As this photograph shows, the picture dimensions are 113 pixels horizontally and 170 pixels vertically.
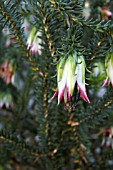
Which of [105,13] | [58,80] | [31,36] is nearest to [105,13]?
[105,13]

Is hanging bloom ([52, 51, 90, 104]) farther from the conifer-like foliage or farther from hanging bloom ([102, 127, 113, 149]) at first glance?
hanging bloom ([102, 127, 113, 149])

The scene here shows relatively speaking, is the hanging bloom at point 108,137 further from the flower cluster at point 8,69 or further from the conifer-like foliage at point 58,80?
the flower cluster at point 8,69

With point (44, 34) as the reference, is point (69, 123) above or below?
below

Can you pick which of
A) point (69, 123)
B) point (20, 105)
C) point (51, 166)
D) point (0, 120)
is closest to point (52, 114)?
point (69, 123)

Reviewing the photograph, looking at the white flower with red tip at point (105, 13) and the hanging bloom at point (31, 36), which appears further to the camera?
the white flower with red tip at point (105, 13)

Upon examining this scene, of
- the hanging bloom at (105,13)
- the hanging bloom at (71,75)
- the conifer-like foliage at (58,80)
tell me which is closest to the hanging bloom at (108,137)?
the conifer-like foliage at (58,80)

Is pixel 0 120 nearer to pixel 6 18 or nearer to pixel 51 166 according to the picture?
pixel 51 166

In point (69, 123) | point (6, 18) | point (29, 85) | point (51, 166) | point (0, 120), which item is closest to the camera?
point (6, 18)
